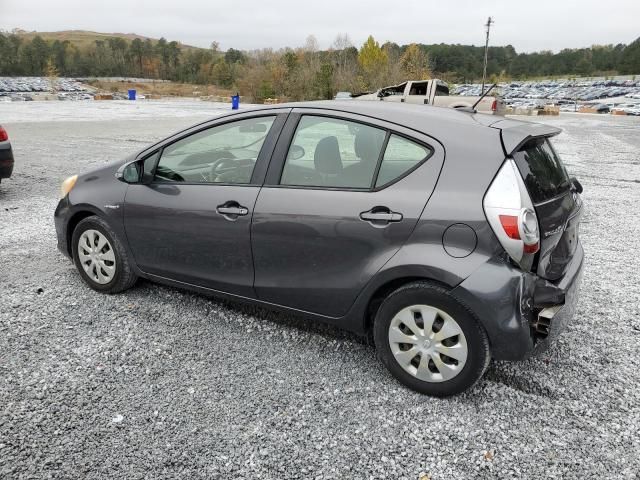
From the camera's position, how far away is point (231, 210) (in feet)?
11.0

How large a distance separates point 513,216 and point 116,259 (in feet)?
9.71

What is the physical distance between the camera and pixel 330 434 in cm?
262

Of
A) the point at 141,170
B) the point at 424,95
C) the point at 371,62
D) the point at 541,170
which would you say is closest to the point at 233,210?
the point at 141,170

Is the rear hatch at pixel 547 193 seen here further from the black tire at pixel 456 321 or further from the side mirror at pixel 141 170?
the side mirror at pixel 141 170

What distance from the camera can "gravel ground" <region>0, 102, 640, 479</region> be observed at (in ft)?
7.94

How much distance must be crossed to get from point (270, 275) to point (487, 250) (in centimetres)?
136

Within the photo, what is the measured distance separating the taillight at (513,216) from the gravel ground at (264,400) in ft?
2.97

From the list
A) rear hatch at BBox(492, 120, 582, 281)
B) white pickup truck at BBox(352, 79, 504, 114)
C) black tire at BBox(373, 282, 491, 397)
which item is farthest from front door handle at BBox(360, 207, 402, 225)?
white pickup truck at BBox(352, 79, 504, 114)

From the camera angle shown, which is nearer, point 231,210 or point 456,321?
point 456,321

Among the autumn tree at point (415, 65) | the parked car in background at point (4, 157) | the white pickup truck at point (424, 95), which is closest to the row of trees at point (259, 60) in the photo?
the autumn tree at point (415, 65)

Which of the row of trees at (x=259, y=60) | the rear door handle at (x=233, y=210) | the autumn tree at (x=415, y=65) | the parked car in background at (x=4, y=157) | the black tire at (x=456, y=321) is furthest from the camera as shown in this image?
the row of trees at (x=259, y=60)

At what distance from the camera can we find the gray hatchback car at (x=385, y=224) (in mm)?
2641

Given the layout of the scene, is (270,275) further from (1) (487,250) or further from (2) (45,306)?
(2) (45,306)

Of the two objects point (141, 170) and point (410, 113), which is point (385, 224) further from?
point (141, 170)
